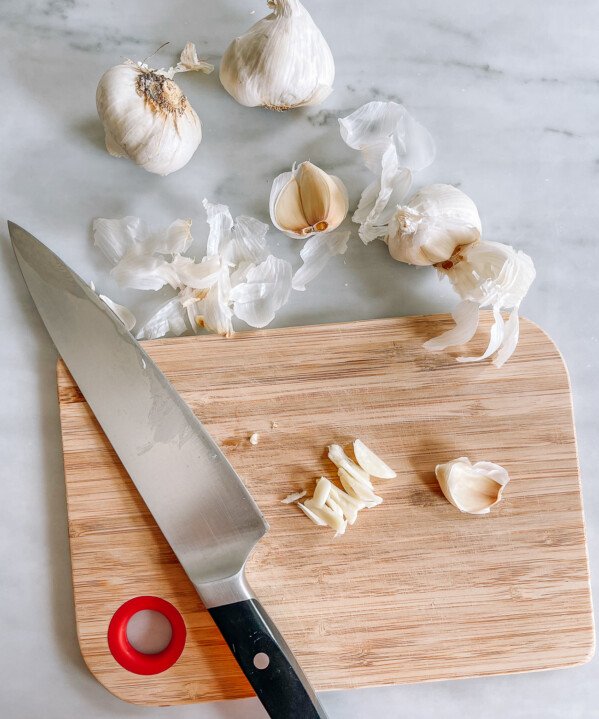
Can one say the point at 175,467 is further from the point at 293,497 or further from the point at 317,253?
the point at 317,253

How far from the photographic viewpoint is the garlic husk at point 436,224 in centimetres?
111

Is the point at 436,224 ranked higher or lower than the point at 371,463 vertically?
higher

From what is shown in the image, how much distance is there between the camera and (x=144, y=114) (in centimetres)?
109

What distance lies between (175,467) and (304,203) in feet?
1.41

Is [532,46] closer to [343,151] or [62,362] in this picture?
[343,151]

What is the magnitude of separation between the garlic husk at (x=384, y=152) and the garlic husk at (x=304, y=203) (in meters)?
0.05

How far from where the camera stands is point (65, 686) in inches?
45.8

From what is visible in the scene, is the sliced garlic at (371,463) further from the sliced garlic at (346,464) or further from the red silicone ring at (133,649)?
the red silicone ring at (133,649)

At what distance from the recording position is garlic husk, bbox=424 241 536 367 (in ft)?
3.55

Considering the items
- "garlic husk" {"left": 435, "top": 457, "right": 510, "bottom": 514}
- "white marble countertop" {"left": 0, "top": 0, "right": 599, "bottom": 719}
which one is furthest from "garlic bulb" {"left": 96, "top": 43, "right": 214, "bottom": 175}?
"garlic husk" {"left": 435, "top": 457, "right": 510, "bottom": 514}

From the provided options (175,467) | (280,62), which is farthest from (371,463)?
(280,62)

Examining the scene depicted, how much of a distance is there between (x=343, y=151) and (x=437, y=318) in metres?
0.30

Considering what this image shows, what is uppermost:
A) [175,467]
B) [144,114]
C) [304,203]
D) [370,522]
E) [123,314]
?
[144,114]

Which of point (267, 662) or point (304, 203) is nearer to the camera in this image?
point (267, 662)
